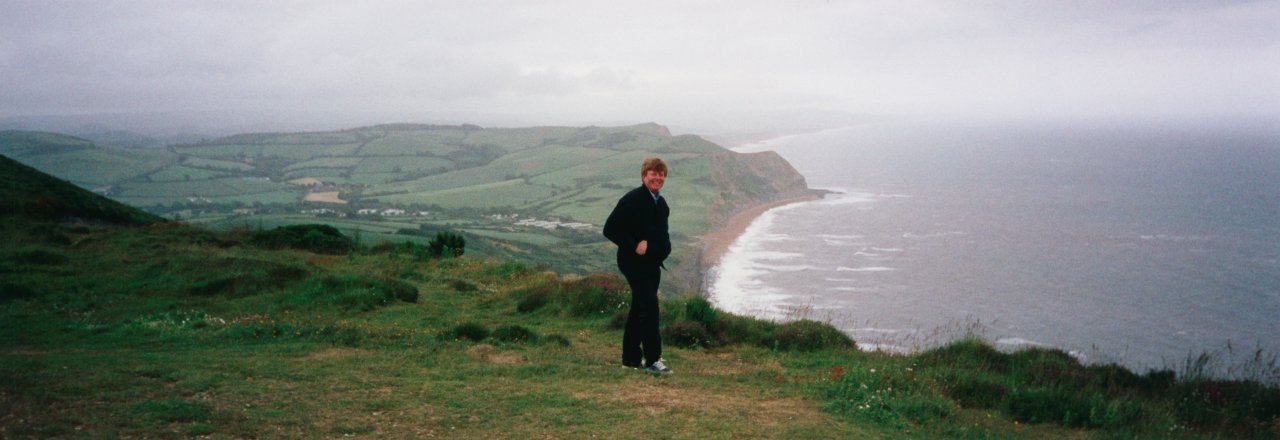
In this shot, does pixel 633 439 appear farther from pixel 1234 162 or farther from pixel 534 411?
pixel 1234 162

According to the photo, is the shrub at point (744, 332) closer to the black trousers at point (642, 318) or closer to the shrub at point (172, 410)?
the black trousers at point (642, 318)

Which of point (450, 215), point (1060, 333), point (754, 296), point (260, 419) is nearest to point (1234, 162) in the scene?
point (1060, 333)

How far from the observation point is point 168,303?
13625 mm

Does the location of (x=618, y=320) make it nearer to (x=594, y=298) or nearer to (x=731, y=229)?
(x=594, y=298)

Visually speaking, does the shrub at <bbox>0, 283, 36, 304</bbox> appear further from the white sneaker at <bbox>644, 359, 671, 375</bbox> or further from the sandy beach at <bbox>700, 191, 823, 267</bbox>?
the sandy beach at <bbox>700, 191, 823, 267</bbox>

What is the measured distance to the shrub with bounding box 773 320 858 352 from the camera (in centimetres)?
1154

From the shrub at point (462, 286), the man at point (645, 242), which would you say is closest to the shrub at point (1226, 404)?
the man at point (645, 242)

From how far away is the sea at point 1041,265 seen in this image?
4234 cm

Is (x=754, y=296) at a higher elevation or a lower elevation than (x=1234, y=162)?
lower

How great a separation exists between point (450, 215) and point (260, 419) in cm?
10071

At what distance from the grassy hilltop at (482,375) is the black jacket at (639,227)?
1.53m

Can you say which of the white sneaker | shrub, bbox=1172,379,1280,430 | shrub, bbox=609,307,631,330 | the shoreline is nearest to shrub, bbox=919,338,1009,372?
shrub, bbox=1172,379,1280,430

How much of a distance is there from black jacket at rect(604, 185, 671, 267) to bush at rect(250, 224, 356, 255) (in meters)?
18.4

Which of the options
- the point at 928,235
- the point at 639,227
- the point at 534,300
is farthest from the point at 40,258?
the point at 928,235
